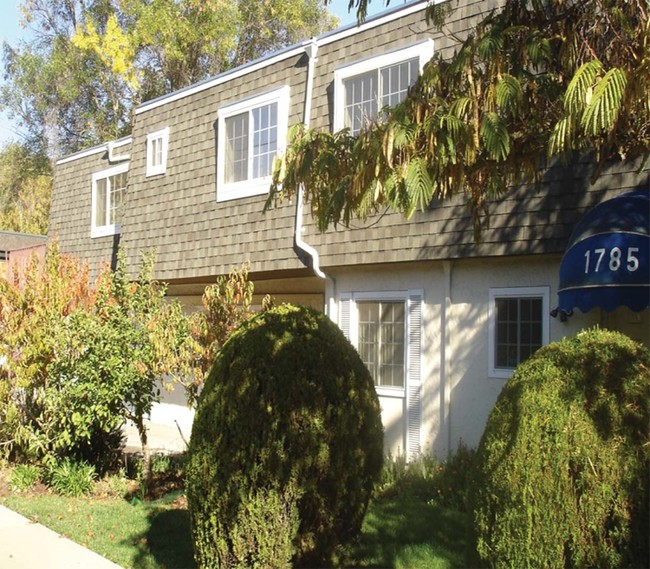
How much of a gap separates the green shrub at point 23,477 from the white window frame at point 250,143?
5.39 m

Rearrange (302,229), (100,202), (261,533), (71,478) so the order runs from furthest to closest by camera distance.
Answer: (100,202) → (302,229) → (71,478) → (261,533)

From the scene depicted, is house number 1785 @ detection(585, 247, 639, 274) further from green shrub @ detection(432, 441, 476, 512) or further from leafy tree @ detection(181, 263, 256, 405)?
leafy tree @ detection(181, 263, 256, 405)

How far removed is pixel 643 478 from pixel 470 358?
6133mm

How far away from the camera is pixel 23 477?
32.4 ft

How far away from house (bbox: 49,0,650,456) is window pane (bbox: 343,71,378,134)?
0.02 metres

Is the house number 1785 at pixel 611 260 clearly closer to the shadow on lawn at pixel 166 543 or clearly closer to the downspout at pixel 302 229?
the shadow on lawn at pixel 166 543

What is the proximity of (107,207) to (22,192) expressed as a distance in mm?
26064

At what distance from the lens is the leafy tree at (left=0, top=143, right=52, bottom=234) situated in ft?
127

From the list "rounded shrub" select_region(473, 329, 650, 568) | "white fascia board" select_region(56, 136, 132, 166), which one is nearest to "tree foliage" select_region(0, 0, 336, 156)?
"white fascia board" select_region(56, 136, 132, 166)

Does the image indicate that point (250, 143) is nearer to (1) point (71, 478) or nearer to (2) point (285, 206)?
(2) point (285, 206)

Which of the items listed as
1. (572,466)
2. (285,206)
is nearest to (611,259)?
(572,466)

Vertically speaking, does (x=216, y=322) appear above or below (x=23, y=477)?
above

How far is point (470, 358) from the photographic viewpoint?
986cm

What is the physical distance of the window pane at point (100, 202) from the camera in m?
18.0
